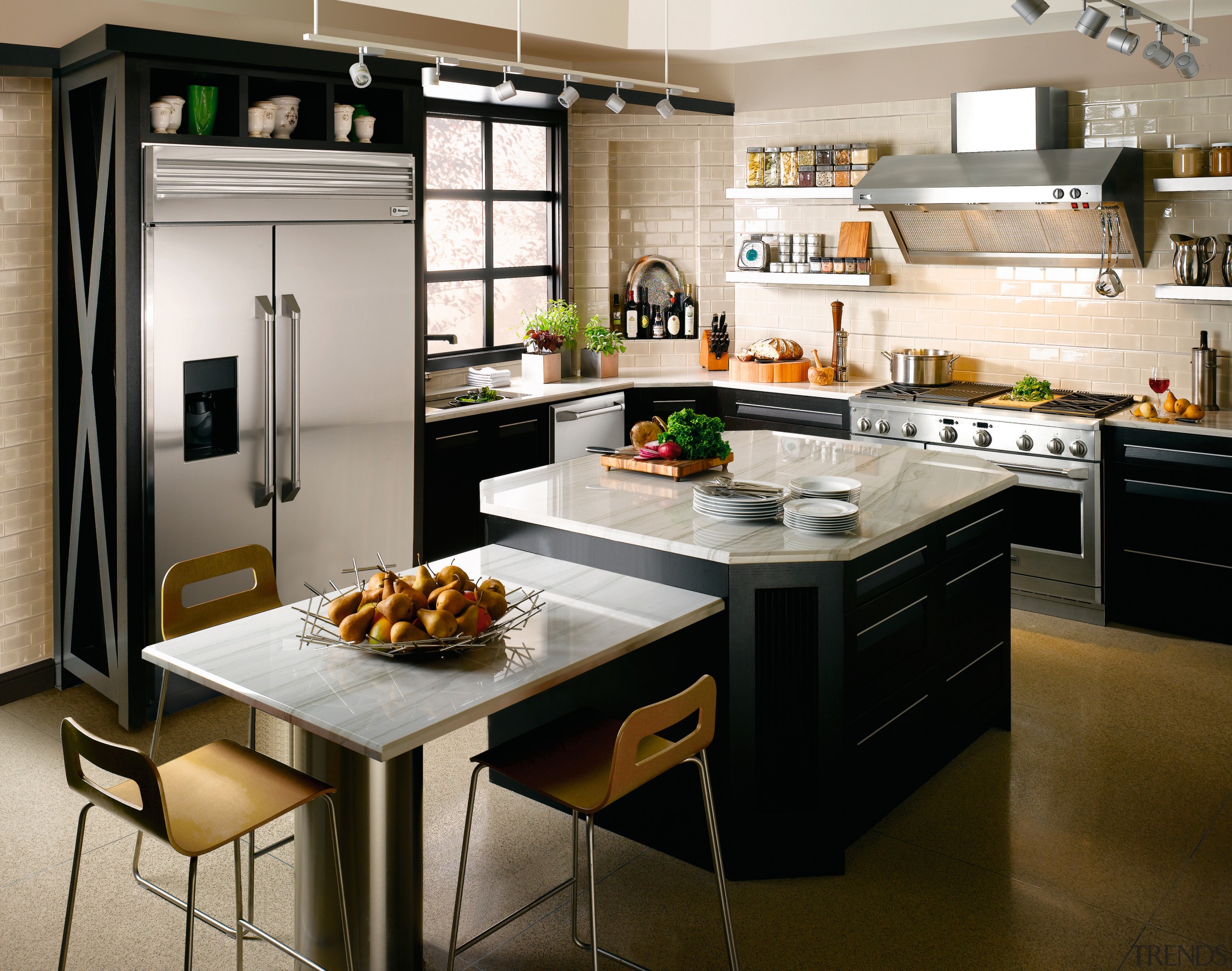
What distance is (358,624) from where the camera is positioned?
284 centimetres

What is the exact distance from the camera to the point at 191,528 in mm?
4785

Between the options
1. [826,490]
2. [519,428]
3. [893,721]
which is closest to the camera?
[893,721]

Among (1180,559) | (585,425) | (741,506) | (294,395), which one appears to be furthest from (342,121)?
(1180,559)

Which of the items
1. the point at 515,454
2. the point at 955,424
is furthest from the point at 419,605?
the point at 955,424

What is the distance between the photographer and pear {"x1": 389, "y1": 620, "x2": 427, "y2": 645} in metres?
2.79

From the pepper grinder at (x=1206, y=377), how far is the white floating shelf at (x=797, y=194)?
2094 mm

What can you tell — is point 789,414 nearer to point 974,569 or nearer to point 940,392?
point 940,392

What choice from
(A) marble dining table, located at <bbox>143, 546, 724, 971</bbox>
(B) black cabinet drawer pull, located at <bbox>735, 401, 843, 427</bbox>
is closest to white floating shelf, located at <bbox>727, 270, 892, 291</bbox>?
(B) black cabinet drawer pull, located at <bbox>735, 401, 843, 427</bbox>

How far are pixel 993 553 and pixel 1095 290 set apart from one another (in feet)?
8.30

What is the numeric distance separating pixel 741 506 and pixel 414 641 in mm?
1352

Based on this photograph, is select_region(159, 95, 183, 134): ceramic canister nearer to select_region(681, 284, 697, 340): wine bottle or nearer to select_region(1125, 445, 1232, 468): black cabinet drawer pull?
select_region(681, 284, 697, 340): wine bottle

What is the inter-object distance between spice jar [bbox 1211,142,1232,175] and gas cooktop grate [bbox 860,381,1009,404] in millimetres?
1563

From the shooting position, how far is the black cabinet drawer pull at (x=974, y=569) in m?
4.18

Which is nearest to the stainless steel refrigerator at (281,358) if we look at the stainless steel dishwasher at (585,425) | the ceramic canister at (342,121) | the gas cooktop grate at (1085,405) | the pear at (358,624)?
the ceramic canister at (342,121)
